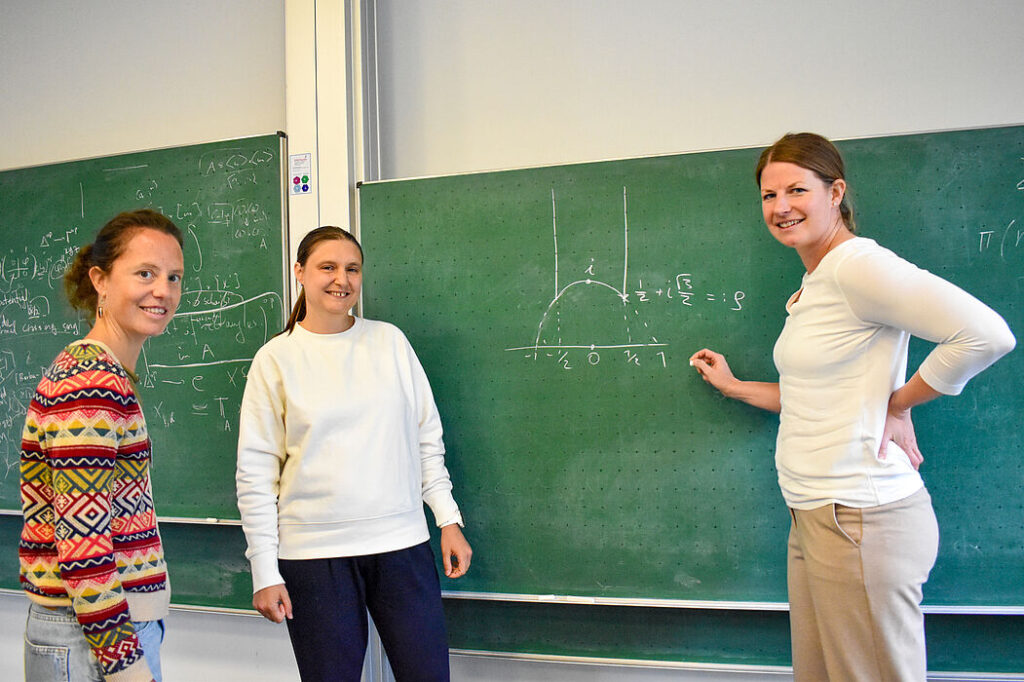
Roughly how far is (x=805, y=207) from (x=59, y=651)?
161cm

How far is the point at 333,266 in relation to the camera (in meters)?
1.82

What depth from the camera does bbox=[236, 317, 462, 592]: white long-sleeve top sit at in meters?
1.70

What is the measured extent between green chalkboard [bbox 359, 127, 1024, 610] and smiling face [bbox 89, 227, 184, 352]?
106 centimetres

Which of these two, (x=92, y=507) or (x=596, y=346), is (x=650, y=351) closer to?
(x=596, y=346)

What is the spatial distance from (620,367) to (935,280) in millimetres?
971

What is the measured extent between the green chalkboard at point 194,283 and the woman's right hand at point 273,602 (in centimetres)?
80

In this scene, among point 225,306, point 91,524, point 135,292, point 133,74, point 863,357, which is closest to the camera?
point 91,524

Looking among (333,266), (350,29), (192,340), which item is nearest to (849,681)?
(333,266)

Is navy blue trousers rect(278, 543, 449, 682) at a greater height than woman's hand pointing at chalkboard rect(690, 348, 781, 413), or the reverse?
woman's hand pointing at chalkboard rect(690, 348, 781, 413)

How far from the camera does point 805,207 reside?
1.49 m

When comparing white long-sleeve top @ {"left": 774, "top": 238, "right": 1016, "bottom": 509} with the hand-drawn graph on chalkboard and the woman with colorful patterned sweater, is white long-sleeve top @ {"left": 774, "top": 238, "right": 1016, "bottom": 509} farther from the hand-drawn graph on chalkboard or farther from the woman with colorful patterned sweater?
the woman with colorful patterned sweater

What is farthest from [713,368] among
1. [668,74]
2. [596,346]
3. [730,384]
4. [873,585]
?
[668,74]

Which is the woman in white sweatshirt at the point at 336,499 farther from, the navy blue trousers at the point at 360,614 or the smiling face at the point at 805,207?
the smiling face at the point at 805,207

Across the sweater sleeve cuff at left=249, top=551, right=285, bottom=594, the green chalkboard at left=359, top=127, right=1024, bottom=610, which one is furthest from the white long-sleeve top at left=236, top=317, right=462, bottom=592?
the green chalkboard at left=359, top=127, right=1024, bottom=610
